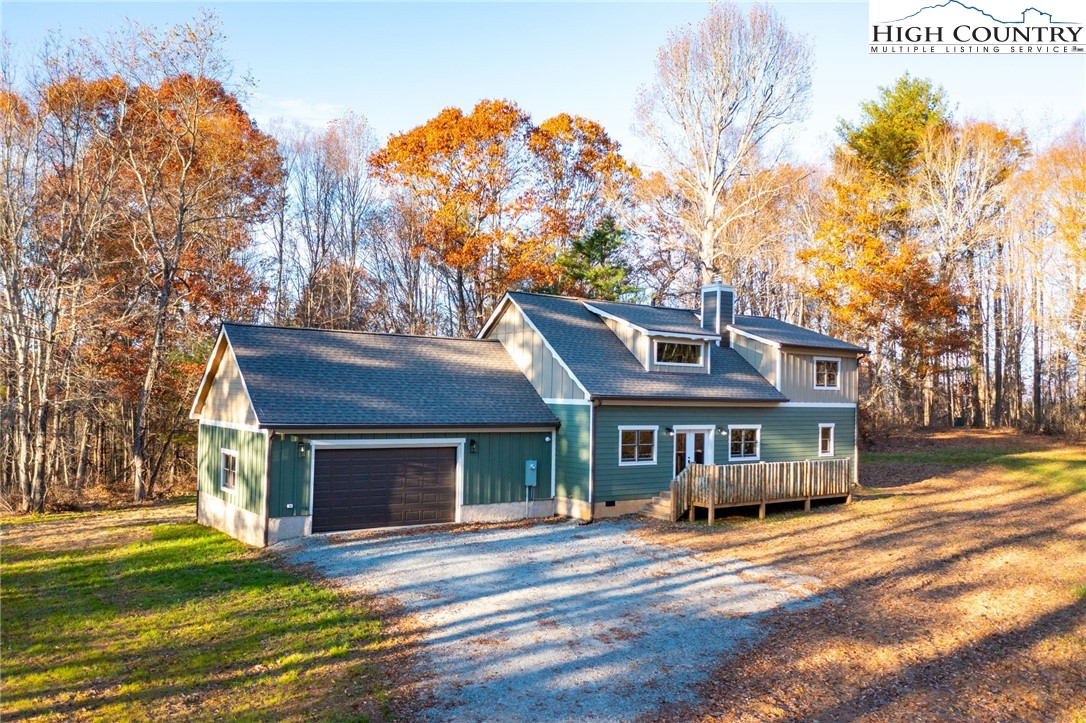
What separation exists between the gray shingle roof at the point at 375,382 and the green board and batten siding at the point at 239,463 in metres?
1.18

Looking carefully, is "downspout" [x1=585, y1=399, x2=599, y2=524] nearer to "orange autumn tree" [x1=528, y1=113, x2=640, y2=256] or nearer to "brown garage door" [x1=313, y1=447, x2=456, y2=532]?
"brown garage door" [x1=313, y1=447, x2=456, y2=532]

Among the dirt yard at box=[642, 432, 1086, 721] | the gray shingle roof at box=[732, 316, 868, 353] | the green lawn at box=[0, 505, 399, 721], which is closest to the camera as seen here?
the green lawn at box=[0, 505, 399, 721]

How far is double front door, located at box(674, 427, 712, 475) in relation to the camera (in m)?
19.6

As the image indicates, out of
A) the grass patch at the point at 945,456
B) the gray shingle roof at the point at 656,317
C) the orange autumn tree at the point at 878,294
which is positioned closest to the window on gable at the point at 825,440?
the gray shingle roof at the point at 656,317

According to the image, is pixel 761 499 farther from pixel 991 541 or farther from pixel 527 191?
pixel 527 191

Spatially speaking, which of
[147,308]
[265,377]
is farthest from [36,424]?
[265,377]

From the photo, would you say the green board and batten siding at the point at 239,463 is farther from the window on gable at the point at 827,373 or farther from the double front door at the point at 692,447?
the window on gable at the point at 827,373

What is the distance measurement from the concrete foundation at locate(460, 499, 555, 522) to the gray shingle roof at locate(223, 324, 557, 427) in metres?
2.01

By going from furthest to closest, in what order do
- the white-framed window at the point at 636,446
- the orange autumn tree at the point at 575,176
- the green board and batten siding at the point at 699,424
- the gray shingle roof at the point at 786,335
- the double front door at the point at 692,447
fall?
the orange autumn tree at the point at 575,176
the gray shingle roof at the point at 786,335
the double front door at the point at 692,447
the white-framed window at the point at 636,446
the green board and batten siding at the point at 699,424

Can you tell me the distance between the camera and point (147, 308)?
2481 centimetres

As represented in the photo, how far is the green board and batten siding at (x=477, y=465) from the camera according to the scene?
15102mm

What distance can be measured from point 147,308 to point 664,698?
23468 mm

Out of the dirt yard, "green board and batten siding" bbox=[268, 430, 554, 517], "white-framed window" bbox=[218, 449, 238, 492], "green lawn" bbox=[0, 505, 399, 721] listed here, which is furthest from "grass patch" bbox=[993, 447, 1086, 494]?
"white-framed window" bbox=[218, 449, 238, 492]

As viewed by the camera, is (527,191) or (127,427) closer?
(127,427)
